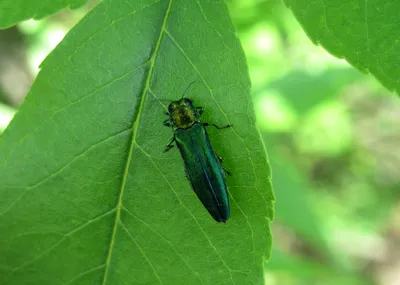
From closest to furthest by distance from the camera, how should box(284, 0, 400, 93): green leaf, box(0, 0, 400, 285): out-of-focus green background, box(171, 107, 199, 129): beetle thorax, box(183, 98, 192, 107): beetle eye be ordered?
box(284, 0, 400, 93): green leaf
box(183, 98, 192, 107): beetle eye
box(171, 107, 199, 129): beetle thorax
box(0, 0, 400, 285): out-of-focus green background

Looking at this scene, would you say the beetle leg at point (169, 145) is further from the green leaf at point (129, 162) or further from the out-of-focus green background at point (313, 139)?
the out-of-focus green background at point (313, 139)

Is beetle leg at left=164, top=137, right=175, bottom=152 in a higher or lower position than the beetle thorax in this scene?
lower

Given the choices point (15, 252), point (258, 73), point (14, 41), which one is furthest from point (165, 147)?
point (14, 41)

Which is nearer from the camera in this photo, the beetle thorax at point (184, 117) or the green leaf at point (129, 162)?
the green leaf at point (129, 162)

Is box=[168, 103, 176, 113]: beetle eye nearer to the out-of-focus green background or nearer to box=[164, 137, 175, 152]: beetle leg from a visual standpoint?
box=[164, 137, 175, 152]: beetle leg

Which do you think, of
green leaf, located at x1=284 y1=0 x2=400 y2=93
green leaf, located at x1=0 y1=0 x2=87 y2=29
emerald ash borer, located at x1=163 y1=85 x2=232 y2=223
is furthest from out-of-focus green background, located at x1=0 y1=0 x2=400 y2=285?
green leaf, located at x1=284 y1=0 x2=400 y2=93

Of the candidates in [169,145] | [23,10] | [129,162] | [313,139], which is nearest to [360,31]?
[169,145]

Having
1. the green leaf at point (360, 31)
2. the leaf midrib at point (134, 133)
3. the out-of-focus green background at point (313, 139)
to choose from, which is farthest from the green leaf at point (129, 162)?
the out-of-focus green background at point (313, 139)

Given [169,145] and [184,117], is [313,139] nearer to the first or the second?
[184,117]
